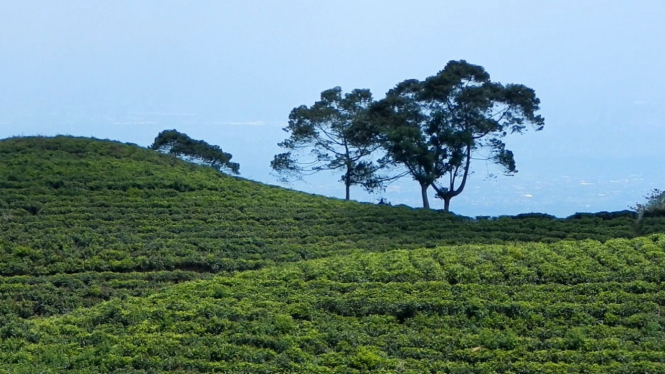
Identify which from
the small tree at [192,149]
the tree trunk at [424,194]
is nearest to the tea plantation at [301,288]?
the tree trunk at [424,194]

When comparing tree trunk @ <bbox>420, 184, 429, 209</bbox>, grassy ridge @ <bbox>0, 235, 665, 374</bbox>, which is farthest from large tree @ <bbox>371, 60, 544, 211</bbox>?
grassy ridge @ <bbox>0, 235, 665, 374</bbox>

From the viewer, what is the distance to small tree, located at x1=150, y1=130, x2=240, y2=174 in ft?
164

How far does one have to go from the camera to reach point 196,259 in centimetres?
2564

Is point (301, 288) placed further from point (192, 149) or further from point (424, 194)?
point (192, 149)

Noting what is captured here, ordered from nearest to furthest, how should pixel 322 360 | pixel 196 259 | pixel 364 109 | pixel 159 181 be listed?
pixel 322 360, pixel 196 259, pixel 159 181, pixel 364 109

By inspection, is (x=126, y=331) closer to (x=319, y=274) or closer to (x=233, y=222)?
(x=319, y=274)

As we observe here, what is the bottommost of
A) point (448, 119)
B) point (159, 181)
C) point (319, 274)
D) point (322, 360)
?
point (322, 360)

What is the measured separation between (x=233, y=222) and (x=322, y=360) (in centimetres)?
1548

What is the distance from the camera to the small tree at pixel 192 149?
50.0 metres

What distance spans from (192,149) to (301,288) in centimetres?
3160

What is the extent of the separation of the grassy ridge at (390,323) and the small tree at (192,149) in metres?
29.1

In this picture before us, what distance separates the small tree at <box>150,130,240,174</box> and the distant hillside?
10.4m

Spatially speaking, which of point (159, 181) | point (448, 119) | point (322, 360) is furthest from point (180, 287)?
point (448, 119)

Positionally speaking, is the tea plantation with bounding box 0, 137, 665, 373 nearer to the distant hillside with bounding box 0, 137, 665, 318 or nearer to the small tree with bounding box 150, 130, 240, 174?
the distant hillside with bounding box 0, 137, 665, 318
